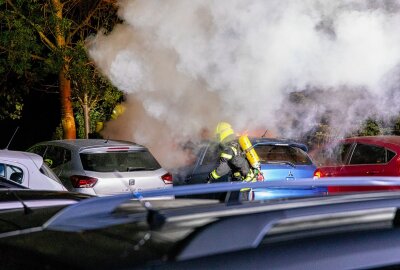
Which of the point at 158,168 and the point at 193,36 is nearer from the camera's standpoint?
the point at 158,168

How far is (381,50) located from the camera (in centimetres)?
1007

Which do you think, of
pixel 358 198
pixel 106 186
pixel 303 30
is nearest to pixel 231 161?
pixel 106 186

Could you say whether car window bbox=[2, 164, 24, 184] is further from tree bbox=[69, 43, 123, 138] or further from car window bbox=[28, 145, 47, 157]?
tree bbox=[69, 43, 123, 138]

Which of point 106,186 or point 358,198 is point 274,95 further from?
point 358,198

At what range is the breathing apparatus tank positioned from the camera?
909 centimetres

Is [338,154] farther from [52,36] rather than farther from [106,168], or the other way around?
[52,36]

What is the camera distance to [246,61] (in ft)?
37.5

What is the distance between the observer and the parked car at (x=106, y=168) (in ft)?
29.5

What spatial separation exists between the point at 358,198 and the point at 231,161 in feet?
22.4

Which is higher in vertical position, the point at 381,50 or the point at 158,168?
the point at 381,50

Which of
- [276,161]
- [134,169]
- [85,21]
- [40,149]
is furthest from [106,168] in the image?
[85,21]

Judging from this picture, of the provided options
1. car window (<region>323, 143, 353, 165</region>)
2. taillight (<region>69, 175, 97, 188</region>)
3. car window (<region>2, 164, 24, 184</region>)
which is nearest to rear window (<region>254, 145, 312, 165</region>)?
car window (<region>323, 143, 353, 165</region>)

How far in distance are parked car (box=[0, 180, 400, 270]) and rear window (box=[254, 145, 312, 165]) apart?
738cm

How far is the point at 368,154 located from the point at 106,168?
4428 mm
